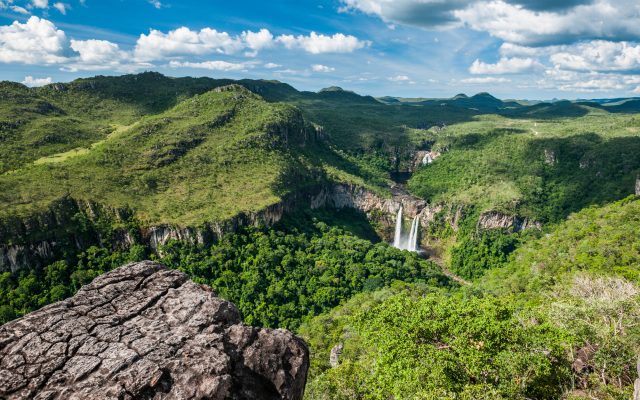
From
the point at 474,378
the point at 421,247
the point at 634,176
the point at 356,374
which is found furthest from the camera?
the point at 421,247

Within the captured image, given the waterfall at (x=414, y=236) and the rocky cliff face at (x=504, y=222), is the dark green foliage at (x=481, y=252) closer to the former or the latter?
the rocky cliff face at (x=504, y=222)

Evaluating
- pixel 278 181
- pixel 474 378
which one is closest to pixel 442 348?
pixel 474 378

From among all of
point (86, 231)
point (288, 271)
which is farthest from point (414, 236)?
point (86, 231)

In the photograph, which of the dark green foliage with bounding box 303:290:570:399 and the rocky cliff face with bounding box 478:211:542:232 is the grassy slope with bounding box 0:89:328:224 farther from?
the dark green foliage with bounding box 303:290:570:399

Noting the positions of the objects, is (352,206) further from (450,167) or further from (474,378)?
(474,378)

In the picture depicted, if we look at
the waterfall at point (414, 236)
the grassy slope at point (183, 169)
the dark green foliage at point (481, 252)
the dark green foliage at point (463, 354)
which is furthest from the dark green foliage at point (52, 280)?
the dark green foliage at point (481, 252)

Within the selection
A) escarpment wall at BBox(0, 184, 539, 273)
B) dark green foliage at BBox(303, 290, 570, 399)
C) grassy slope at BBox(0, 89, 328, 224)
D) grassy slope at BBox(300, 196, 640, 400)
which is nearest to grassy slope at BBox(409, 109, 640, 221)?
grassy slope at BBox(0, 89, 328, 224)

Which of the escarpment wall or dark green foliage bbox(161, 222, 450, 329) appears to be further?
dark green foliage bbox(161, 222, 450, 329)

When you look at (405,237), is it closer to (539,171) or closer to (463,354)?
(539,171)
